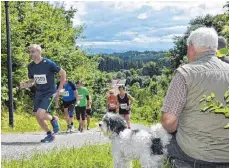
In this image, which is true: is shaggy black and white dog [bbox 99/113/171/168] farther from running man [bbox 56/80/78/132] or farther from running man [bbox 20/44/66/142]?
running man [bbox 56/80/78/132]

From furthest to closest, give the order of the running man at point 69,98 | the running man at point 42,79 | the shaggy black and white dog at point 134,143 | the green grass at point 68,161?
the running man at point 69,98 → the running man at point 42,79 → the green grass at point 68,161 → the shaggy black and white dog at point 134,143

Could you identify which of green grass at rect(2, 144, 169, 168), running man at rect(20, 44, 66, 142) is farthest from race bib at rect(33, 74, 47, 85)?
green grass at rect(2, 144, 169, 168)

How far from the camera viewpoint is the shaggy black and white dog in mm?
5934

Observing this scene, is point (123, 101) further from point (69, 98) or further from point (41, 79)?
point (41, 79)

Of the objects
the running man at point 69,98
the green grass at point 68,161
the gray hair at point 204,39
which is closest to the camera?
the gray hair at point 204,39

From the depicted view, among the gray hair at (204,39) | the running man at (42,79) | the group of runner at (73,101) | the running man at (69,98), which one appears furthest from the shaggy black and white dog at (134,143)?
the running man at (69,98)

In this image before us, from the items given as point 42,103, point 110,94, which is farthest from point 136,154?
point 110,94

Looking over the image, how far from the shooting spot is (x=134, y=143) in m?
6.42

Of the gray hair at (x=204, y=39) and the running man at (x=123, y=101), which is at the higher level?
the gray hair at (x=204, y=39)

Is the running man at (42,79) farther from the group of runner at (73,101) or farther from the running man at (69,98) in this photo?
the running man at (69,98)

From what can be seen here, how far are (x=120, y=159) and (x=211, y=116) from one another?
221cm

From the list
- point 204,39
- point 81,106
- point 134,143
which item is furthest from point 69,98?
point 204,39

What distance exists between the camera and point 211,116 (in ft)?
15.7

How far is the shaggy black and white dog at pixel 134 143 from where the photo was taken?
5934mm
